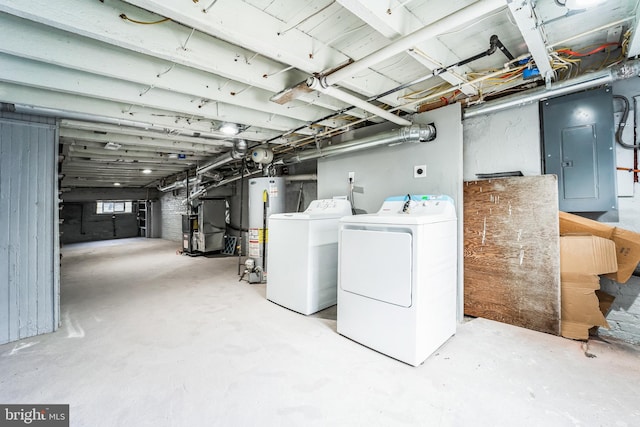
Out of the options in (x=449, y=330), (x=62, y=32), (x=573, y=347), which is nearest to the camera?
(x=62, y=32)

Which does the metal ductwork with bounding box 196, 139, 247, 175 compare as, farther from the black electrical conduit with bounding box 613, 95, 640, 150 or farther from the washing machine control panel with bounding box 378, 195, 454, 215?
the black electrical conduit with bounding box 613, 95, 640, 150

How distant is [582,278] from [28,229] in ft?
16.0

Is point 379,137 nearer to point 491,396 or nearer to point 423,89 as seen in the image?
point 423,89

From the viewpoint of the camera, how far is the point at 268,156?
4371 mm

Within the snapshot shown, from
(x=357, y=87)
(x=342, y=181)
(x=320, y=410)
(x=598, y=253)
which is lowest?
(x=320, y=410)

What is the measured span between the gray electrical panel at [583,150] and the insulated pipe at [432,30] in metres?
1.45

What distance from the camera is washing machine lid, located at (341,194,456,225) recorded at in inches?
80.9

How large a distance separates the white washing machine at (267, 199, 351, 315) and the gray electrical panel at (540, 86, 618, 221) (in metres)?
2.08

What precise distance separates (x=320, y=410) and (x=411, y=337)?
81cm

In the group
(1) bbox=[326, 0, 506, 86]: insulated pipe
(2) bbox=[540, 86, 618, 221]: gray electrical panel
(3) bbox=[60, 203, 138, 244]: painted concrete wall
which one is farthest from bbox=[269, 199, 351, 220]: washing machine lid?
(3) bbox=[60, 203, 138, 244]: painted concrete wall

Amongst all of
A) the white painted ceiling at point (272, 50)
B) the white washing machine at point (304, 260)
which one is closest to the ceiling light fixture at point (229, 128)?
the white painted ceiling at point (272, 50)

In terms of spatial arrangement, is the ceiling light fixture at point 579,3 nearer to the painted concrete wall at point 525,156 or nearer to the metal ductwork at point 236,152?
the painted concrete wall at point 525,156

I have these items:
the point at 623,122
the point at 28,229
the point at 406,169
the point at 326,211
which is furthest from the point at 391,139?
the point at 28,229

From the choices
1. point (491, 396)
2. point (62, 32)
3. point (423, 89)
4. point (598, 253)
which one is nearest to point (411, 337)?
point (491, 396)
